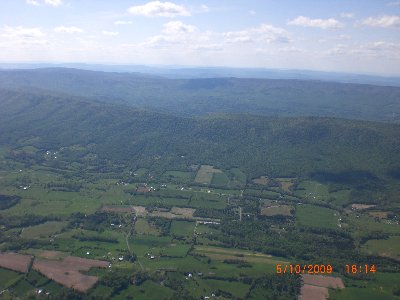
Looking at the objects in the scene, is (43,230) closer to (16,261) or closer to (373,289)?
(16,261)

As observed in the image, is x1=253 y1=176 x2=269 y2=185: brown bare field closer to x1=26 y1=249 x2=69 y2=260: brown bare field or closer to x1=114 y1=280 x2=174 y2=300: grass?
x1=114 y1=280 x2=174 y2=300: grass

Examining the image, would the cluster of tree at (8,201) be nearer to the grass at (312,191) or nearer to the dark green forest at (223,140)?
the dark green forest at (223,140)

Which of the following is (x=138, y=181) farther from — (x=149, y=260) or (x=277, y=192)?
(x=149, y=260)

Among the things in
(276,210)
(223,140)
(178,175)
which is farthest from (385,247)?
(223,140)

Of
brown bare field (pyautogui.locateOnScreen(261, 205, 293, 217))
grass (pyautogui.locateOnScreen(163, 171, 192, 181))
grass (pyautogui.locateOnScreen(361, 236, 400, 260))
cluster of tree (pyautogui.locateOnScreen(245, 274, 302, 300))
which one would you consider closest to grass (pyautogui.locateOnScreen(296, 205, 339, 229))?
brown bare field (pyautogui.locateOnScreen(261, 205, 293, 217))
